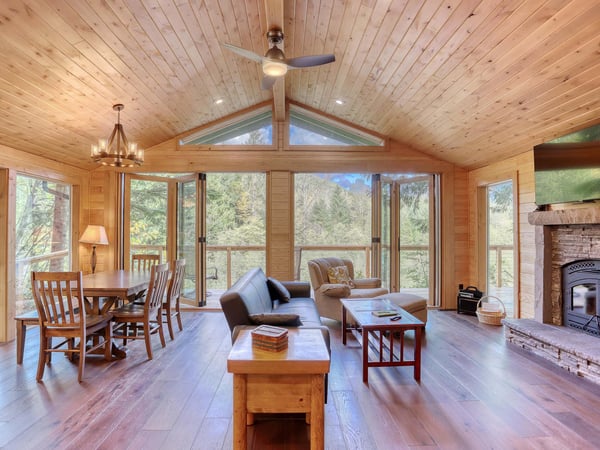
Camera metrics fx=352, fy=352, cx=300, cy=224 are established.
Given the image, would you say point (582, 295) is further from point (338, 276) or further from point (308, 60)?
point (308, 60)

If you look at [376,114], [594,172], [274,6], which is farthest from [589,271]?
[274,6]

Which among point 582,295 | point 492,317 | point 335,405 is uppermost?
point 582,295

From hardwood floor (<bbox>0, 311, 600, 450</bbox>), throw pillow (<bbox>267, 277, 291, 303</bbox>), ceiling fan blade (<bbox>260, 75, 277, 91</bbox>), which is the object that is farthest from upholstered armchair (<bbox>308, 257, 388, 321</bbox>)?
ceiling fan blade (<bbox>260, 75, 277, 91</bbox>)

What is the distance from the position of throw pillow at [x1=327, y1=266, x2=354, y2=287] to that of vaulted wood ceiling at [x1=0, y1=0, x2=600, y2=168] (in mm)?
2282

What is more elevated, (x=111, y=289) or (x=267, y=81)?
(x=267, y=81)

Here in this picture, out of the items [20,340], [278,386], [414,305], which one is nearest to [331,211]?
[414,305]

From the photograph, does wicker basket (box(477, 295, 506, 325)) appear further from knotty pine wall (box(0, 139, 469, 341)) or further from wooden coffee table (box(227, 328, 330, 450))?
wooden coffee table (box(227, 328, 330, 450))

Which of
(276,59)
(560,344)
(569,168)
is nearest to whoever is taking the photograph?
(276,59)

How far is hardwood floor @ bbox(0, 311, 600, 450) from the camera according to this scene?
2197 millimetres

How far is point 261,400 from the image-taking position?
2.01 meters

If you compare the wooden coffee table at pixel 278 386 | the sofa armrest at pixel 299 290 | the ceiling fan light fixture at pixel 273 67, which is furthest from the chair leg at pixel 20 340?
the ceiling fan light fixture at pixel 273 67

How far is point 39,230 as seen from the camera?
15.4 ft

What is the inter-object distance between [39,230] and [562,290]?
21.4ft

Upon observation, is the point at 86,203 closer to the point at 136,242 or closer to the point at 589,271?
the point at 136,242
